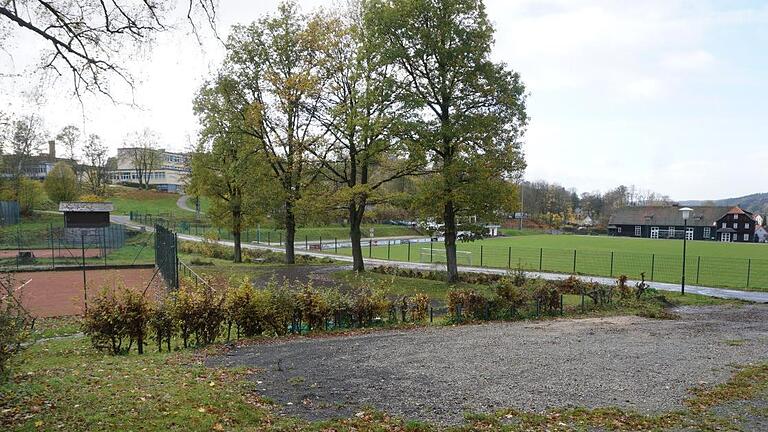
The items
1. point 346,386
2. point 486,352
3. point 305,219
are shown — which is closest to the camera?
point 346,386

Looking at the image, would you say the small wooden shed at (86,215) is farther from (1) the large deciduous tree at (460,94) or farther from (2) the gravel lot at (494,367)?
(2) the gravel lot at (494,367)

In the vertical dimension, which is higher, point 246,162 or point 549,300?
point 246,162

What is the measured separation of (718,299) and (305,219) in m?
20.2

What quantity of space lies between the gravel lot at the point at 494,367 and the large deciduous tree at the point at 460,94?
8.71m

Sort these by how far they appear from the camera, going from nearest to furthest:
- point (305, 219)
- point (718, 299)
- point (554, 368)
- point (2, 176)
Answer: point (554, 368) < point (718, 299) < point (305, 219) < point (2, 176)

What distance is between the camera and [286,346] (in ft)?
37.2

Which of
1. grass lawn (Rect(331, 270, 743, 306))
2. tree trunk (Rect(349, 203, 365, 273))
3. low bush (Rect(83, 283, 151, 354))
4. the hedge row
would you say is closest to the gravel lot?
the hedge row

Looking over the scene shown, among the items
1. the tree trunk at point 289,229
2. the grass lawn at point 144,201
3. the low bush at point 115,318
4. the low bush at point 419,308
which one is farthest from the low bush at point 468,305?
the grass lawn at point 144,201

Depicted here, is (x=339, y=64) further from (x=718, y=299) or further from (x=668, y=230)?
(x=668, y=230)

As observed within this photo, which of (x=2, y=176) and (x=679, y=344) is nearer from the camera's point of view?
(x=679, y=344)

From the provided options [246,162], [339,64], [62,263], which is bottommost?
[62,263]

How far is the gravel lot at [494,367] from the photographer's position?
6992mm

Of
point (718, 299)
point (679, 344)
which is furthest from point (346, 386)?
point (718, 299)

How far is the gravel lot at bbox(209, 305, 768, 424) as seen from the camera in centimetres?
699
